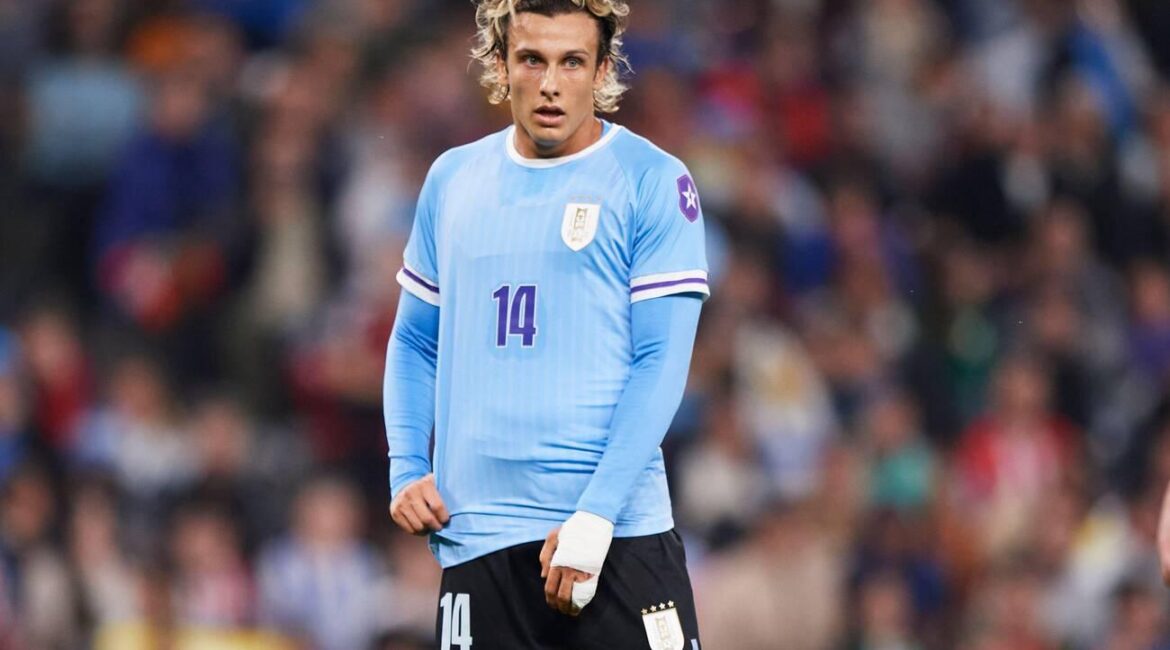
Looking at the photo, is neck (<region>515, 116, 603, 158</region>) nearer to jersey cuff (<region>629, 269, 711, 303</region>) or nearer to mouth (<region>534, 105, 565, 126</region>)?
mouth (<region>534, 105, 565, 126</region>)

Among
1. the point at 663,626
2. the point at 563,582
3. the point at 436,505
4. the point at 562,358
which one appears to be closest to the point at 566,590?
the point at 563,582

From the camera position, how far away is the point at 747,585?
9430 mm

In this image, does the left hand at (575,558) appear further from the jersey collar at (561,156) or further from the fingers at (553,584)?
the jersey collar at (561,156)

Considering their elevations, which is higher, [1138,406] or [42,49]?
[42,49]

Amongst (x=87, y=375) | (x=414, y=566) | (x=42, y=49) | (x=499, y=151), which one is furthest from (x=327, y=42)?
(x=499, y=151)

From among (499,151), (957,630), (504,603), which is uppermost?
(499,151)

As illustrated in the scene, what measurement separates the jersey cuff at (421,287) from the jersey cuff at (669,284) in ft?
1.78

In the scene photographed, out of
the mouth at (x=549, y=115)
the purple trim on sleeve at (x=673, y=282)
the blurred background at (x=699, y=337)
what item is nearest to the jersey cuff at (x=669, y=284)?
the purple trim on sleeve at (x=673, y=282)

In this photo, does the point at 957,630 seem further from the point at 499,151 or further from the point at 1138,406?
the point at 499,151

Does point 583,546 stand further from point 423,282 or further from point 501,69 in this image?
point 501,69

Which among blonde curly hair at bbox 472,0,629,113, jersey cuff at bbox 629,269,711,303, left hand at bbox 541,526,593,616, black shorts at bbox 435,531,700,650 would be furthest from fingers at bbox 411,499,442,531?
blonde curly hair at bbox 472,0,629,113

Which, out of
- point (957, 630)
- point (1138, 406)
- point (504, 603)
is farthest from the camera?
point (1138, 406)

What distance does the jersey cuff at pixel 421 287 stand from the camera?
5.06 m

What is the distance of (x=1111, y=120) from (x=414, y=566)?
216 inches
